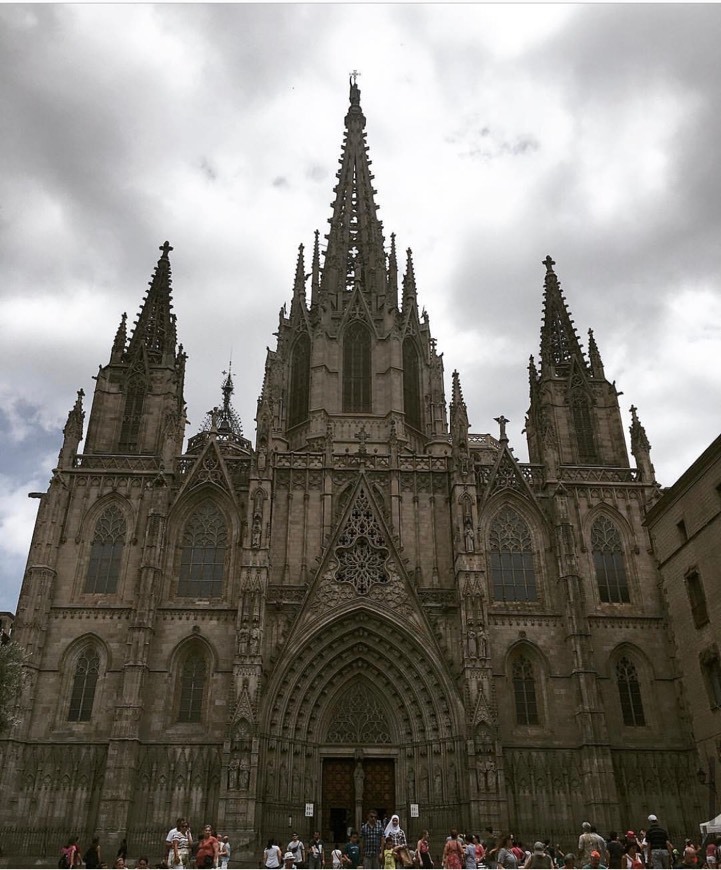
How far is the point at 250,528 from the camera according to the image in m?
31.6

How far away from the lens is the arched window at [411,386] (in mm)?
40406

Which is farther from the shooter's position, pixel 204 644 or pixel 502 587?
pixel 502 587

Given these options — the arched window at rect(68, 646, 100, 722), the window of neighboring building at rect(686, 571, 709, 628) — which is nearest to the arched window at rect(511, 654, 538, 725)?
the window of neighboring building at rect(686, 571, 709, 628)

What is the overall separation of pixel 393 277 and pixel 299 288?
572 centimetres

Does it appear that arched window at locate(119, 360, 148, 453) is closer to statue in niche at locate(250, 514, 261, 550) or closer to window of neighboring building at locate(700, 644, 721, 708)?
statue in niche at locate(250, 514, 261, 550)

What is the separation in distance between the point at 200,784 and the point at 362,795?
616 centimetres

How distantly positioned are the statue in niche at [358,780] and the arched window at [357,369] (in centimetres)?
1749

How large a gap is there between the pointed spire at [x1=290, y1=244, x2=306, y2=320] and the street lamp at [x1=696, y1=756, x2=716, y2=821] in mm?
30063

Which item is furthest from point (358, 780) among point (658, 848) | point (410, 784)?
point (658, 848)

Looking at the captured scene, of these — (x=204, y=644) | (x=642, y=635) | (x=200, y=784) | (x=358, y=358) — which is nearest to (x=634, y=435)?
(x=642, y=635)

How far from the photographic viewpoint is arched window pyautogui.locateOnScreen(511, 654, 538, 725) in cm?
3028

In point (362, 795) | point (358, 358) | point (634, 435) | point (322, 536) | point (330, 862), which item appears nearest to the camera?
point (330, 862)

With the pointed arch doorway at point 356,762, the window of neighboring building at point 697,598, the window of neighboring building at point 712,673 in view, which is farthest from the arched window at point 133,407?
the window of neighboring building at point 712,673

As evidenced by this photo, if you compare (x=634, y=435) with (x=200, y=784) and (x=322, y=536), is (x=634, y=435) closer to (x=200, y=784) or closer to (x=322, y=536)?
(x=322, y=536)
